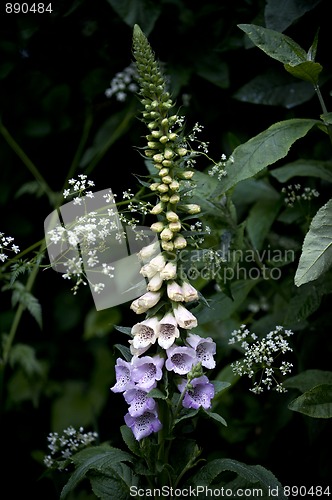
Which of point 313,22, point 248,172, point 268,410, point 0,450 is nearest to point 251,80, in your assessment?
point 313,22

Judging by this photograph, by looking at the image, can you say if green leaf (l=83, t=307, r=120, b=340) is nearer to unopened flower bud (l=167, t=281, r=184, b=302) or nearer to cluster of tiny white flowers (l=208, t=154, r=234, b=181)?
cluster of tiny white flowers (l=208, t=154, r=234, b=181)

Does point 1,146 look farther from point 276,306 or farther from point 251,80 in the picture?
point 276,306

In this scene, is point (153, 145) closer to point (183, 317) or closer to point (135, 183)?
point (183, 317)

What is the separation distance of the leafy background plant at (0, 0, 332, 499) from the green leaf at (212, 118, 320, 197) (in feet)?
0.75

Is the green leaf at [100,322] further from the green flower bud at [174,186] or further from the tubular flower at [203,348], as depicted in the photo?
the green flower bud at [174,186]

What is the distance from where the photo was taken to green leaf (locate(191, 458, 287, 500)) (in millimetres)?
1503

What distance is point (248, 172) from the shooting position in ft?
5.47

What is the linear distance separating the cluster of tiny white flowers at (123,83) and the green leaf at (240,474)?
130 centimetres

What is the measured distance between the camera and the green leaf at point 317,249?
5.02 ft

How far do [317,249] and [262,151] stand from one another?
0.29 meters

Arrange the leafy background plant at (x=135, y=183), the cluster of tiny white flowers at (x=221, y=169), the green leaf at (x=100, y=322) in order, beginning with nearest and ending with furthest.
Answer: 1. the cluster of tiny white flowers at (x=221, y=169)
2. the leafy background plant at (x=135, y=183)
3. the green leaf at (x=100, y=322)

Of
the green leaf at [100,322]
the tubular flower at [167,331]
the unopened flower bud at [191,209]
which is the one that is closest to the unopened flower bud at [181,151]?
the unopened flower bud at [191,209]

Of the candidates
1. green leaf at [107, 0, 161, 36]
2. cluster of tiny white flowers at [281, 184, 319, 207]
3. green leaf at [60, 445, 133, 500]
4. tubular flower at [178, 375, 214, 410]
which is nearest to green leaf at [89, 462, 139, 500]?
green leaf at [60, 445, 133, 500]

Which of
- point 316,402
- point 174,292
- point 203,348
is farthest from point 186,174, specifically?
point 316,402
